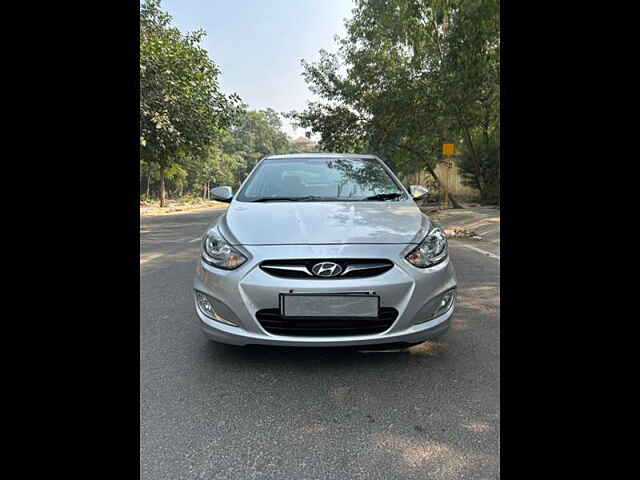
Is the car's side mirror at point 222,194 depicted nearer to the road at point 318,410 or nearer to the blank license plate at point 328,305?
the road at point 318,410

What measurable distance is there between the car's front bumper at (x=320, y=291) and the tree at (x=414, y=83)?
9287 mm

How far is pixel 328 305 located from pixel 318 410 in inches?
22.1

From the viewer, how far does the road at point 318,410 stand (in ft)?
5.85

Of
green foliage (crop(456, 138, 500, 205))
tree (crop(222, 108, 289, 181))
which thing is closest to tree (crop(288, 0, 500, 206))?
green foliage (crop(456, 138, 500, 205))

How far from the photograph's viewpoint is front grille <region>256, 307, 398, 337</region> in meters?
2.38

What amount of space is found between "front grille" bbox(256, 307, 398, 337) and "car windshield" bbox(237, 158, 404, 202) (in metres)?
1.28

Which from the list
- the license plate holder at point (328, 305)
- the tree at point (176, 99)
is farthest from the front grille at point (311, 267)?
the tree at point (176, 99)

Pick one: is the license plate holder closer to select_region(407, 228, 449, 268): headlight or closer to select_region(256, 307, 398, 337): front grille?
select_region(256, 307, 398, 337): front grille
